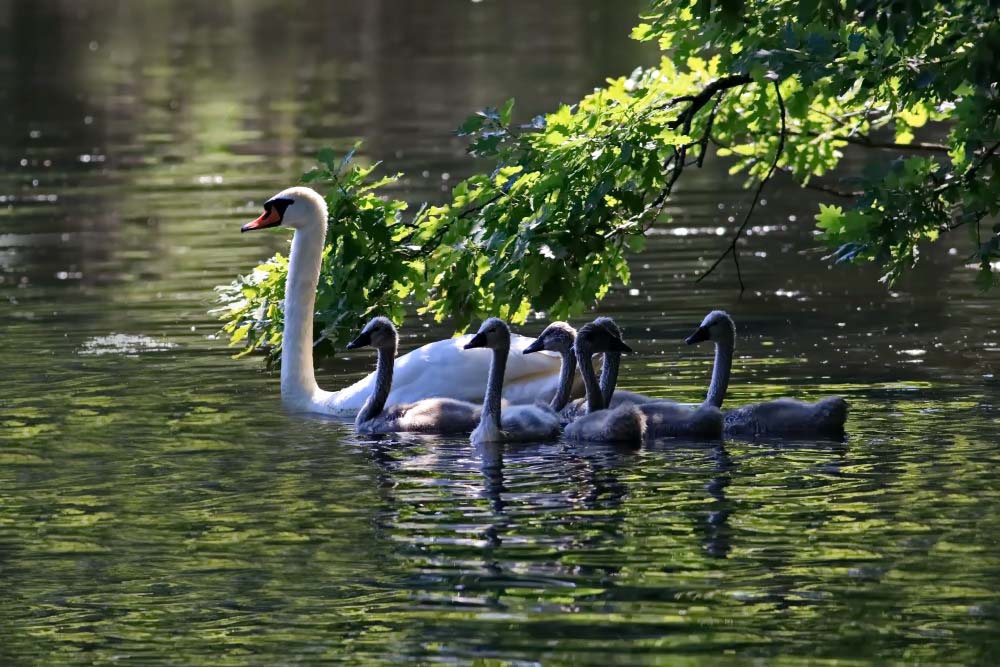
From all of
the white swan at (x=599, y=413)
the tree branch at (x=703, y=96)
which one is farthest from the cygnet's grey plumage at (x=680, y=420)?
the tree branch at (x=703, y=96)

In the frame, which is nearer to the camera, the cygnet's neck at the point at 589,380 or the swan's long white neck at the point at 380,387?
the cygnet's neck at the point at 589,380

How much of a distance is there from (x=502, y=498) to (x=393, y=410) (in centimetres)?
288

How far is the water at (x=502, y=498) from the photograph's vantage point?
927 centimetres

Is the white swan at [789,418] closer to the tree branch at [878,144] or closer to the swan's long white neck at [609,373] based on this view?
the swan's long white neck at [609,373]

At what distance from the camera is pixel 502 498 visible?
38.9 feet

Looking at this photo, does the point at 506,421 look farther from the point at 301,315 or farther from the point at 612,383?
the point at 301,315

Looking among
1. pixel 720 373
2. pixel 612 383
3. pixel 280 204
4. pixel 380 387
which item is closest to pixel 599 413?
pixel 612 383

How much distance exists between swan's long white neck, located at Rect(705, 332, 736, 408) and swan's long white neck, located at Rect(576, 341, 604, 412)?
72cm

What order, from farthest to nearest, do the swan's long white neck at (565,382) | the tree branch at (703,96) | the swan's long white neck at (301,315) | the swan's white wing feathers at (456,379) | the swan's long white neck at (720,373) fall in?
the tree branch at (703,96), the swan's long white neck at (301,315), the swan's white wing feathers at (456,379), the swan's long white neck at (565,382), the swan's long white neck at (720,373)

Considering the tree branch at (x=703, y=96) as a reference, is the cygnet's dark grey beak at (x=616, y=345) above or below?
below

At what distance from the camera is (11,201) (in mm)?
31422

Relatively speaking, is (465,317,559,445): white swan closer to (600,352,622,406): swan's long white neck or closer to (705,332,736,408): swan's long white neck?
(600,352,622,406): swan's long white neck

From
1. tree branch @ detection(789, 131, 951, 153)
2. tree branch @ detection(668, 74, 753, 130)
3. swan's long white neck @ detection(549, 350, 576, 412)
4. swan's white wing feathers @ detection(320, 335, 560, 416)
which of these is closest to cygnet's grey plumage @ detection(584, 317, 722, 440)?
swan's long white neck @ detection(549, 350, 576, 412)

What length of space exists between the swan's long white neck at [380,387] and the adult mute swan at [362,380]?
0.37 m
